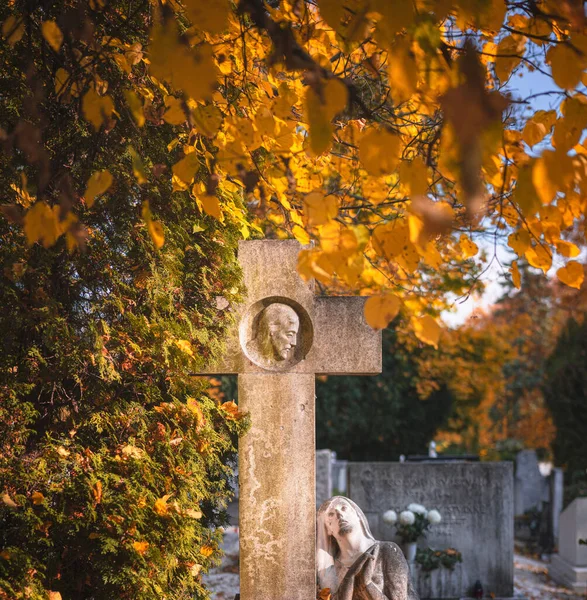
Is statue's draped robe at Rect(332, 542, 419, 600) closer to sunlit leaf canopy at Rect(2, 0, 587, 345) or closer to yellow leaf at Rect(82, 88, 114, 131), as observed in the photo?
sunlit leaf canopy at Rect(2, 0, 587, 345)

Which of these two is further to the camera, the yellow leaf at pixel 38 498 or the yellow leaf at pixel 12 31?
the yellow leaf at pixel 38 498

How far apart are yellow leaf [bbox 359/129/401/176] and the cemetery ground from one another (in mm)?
6754

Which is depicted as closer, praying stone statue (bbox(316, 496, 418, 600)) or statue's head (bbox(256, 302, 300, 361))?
statue's head (bbox(256, 302, 300, 361))

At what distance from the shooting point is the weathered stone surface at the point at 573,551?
35.8 feet

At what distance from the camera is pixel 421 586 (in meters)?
9.28

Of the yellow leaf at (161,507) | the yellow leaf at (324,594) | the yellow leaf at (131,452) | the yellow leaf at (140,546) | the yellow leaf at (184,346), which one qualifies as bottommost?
the yellow leaf at (324,594)

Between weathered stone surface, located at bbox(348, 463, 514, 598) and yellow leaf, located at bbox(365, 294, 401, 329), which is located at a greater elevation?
yellow leaf, located at bbox(365, 294, 401, 329)

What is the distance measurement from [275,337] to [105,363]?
931mm

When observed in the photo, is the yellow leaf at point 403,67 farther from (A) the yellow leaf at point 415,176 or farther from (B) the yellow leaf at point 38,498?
(B) the yellow leaf at point 38,498

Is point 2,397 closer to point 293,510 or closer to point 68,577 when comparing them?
point 68,577

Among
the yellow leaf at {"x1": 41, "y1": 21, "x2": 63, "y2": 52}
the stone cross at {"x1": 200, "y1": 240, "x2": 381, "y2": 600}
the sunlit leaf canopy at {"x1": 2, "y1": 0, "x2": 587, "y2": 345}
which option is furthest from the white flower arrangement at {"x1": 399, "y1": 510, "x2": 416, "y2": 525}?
the yellow leaf at {"x1": 41, "y1": 21, "x2": 63, "y2": 52}

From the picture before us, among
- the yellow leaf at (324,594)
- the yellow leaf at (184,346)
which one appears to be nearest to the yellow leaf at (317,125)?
the yellow leaf at (184,346)

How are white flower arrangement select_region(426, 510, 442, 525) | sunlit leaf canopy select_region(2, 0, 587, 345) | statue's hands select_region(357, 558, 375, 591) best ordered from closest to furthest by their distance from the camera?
sunlit leaf canopy select_region(2, 0, 587, 345) < statue's hands select_region(357, 558, 375, 591) < white flower arrangement select_region(426, 510, 442, 525)

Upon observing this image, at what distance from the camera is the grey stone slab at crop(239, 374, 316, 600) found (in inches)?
139
